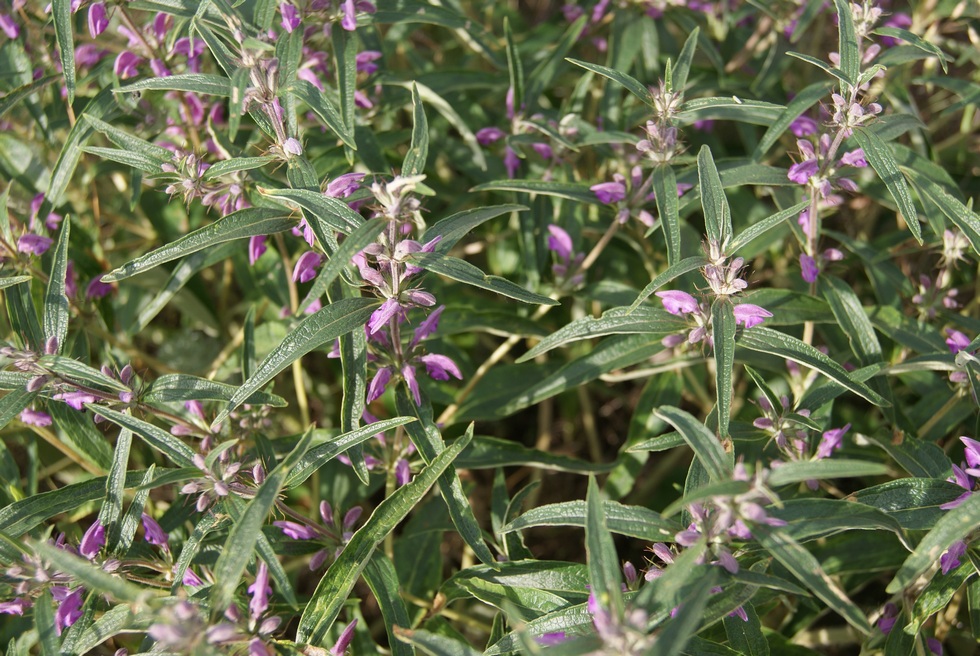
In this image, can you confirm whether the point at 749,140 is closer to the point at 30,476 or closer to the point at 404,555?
the point at 404,555

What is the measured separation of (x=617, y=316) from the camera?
2.25m

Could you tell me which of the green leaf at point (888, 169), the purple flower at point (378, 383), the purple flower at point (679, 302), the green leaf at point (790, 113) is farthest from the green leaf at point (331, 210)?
the green leaf at point (888, 169)

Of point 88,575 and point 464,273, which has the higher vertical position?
point 464,273

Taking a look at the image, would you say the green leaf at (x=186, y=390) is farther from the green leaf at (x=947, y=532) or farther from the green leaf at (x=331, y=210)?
Answer: the green leaf at (x=947, y=532)

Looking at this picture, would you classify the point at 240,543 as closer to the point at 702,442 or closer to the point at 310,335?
the point at 310,335

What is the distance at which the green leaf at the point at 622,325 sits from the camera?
220 cm

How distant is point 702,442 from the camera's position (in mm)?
1822

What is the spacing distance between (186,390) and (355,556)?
683 millimetres

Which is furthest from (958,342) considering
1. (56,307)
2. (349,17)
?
(56,307)

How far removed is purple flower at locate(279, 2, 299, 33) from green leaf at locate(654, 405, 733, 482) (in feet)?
4.93

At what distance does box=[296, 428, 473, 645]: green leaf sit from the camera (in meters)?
2.05

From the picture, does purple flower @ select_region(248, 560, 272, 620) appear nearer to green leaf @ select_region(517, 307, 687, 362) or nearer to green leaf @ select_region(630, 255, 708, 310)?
green leaf @ select_region(517, 307, 687, 362)

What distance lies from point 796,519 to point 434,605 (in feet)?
3.83

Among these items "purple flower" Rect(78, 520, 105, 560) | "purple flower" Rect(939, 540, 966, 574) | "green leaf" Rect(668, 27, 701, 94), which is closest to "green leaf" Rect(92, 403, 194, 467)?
"purple flower" Rect(78, 520, 105, 560)
